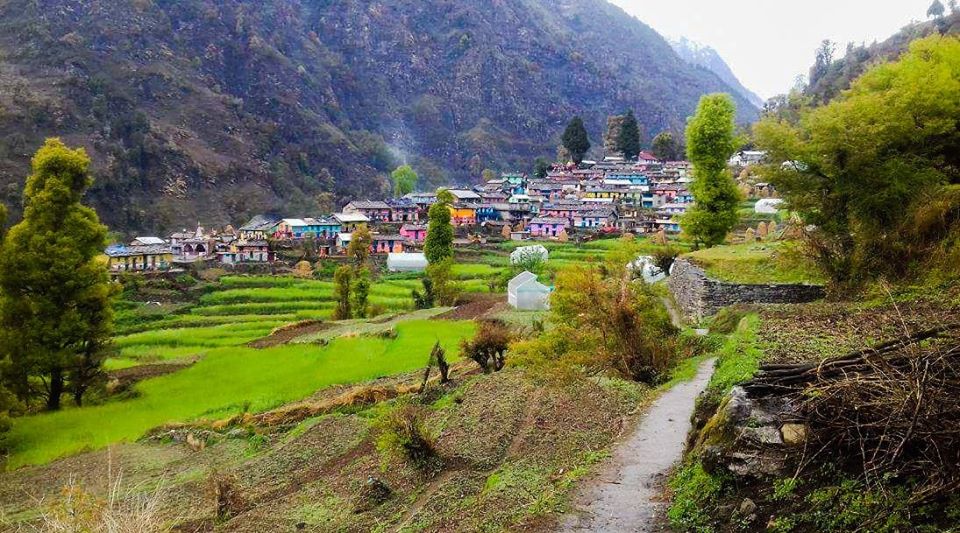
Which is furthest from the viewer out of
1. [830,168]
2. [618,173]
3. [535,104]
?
[535,104]

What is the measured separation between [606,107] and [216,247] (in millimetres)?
117672

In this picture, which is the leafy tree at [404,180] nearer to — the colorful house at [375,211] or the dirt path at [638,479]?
the colorful house at [375,211]

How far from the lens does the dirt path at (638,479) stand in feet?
22.4

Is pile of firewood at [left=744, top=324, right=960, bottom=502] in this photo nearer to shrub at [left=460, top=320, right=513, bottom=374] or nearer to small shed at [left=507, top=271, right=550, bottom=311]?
shrub at [left=460, top=320, right=513, bottom=374]

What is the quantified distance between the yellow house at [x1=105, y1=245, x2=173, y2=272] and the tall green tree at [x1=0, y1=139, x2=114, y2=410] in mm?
33924

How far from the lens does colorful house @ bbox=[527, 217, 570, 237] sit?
211 ft

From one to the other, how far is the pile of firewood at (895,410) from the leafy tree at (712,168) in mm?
23461

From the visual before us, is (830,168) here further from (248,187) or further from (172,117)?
(172,117)

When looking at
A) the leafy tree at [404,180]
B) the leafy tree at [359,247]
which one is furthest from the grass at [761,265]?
the leafy tree at [404,180]

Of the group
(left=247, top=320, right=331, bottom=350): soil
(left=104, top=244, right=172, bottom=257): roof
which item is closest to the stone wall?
(left=247, top=320, right=331, bottom=350): soil

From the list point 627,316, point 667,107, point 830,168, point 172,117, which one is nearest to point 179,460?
point 627,316

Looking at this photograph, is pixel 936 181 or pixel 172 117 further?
pixel 172 117

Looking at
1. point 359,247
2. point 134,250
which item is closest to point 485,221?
point 359,247

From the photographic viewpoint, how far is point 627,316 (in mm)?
12398
